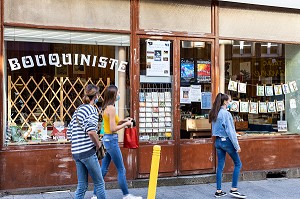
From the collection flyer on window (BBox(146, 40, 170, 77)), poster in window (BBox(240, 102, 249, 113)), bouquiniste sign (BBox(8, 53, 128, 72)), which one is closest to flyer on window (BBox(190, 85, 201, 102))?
flyer on window (BBox(146, 40, 170, 77))

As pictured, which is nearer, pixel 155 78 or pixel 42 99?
pixel 42 99

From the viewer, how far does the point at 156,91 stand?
8.79 m

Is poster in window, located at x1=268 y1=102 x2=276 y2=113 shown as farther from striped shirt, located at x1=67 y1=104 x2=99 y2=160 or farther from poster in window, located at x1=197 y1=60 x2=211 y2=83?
striped shirt, located at x1=67 y1=104 x2=99 y2=160

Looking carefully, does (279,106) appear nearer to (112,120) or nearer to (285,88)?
(285,88)

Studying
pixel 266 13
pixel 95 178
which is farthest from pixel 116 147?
pixel 266 13

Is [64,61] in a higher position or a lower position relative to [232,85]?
higher

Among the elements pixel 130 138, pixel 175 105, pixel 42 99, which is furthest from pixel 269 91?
pixel 42 99

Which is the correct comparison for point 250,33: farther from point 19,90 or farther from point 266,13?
point 19,90

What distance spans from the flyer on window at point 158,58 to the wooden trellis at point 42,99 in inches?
49.3

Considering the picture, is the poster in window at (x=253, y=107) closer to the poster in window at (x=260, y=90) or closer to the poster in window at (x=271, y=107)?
the poster in window at (x=260, y=90)

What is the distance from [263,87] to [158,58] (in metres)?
2.83

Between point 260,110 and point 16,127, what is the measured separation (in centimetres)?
541

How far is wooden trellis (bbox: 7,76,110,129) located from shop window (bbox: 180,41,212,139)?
201 centimetres

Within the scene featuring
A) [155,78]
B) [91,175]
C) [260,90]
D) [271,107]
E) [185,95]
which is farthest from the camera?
[271,107]
